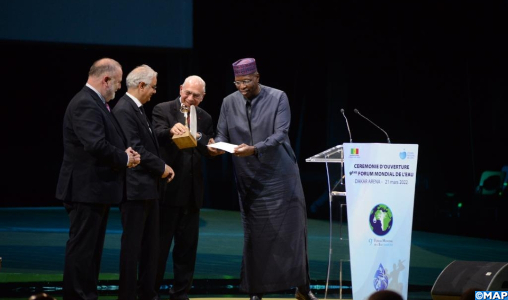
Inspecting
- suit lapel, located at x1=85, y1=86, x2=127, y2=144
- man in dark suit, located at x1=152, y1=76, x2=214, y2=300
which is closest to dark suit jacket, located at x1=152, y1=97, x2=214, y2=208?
man in dark suit, located at x1=152, y1=76, x2=214, y2=300

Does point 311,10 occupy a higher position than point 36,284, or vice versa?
point 311,10

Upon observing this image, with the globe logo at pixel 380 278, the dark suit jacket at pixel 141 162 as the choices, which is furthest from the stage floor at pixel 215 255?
the dark suit jacket at pixel 141 162

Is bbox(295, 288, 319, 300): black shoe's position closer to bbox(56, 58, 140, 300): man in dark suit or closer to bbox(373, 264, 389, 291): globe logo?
bbox(373, 264, 389, 291): globe logo

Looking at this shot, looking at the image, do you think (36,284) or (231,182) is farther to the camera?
(231,182)

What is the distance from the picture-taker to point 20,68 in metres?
11.6

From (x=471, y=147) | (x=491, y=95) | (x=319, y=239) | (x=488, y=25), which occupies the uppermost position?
(x=488, y=25)

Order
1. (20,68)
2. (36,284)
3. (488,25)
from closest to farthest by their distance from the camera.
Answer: (36,284), (488,25), (20,68)

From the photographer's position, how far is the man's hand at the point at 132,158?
4.17m

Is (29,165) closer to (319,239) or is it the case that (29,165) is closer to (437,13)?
(319,239)

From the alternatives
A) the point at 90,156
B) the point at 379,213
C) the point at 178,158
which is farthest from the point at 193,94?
the point at 379,213

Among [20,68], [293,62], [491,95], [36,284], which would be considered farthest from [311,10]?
[36,284]

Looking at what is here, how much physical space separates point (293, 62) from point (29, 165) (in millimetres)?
4510

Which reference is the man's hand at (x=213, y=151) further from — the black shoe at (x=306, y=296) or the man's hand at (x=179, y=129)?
the black shoe at (x=306, y=296)

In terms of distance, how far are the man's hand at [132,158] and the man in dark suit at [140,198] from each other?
0.16m
